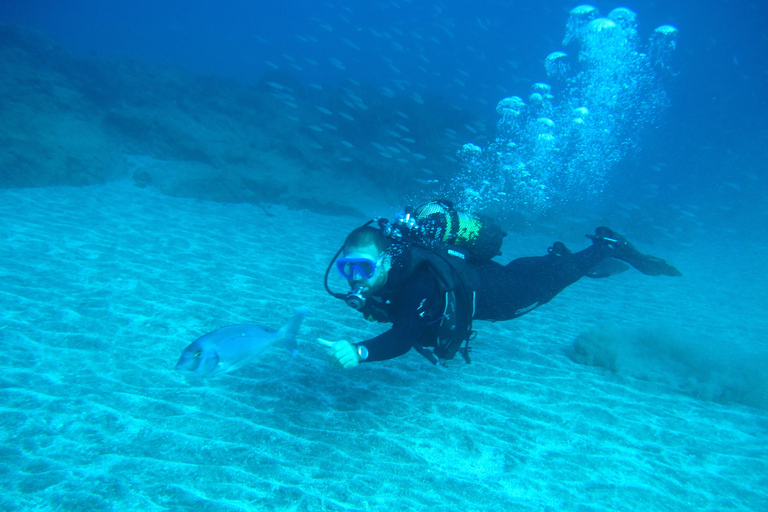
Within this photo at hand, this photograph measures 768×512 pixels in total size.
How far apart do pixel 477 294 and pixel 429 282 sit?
4.10 ft

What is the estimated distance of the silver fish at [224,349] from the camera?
2.60 metres

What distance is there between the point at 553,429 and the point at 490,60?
344ft

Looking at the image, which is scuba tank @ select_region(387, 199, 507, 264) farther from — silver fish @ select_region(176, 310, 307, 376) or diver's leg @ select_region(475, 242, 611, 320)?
silver fish @ select_region(176, 310, 307, 376)

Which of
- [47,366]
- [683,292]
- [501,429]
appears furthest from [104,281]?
[683,292]

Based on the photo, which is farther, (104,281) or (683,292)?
(683,292)

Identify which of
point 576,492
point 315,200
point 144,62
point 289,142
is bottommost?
point 576,492

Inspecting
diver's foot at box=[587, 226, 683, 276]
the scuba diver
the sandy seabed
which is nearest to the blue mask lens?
the scuba diver

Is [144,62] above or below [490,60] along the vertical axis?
below

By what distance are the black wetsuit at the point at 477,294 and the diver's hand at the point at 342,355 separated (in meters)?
0.25

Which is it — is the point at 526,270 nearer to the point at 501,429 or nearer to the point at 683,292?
the point at 501,429

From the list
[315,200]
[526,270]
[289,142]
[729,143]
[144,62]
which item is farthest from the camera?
[729,143]

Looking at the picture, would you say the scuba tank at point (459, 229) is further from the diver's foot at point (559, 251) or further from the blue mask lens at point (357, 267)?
the diver's foot at point (559, 251)

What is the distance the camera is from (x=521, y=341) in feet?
21.1

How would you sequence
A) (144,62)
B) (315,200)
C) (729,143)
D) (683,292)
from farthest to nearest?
(729,143) < (144,62) < (315,200) < (683,292)
